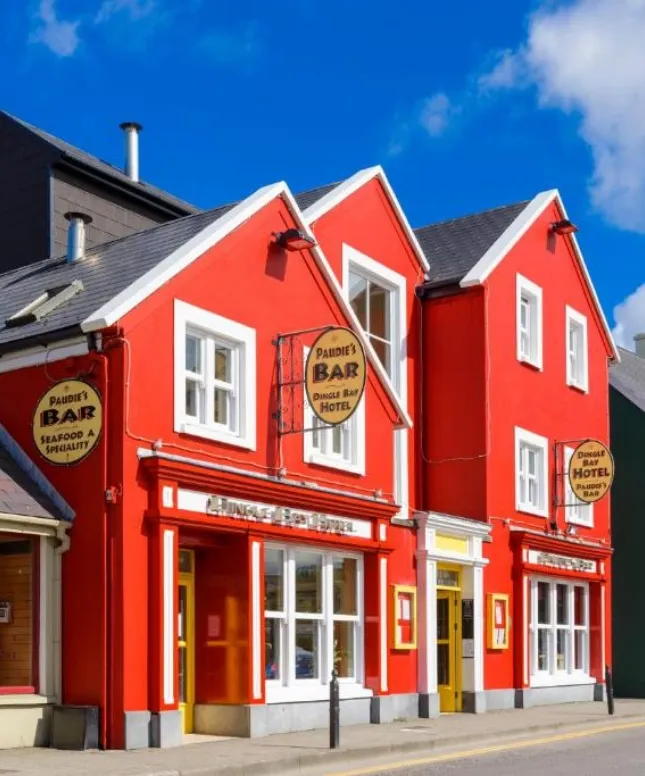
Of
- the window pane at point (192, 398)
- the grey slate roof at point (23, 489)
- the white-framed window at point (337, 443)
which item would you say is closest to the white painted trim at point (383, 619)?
the white-framed window at point (337, 443)

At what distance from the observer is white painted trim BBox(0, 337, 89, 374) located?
16.4 meters

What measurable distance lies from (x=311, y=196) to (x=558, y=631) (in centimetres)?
1067

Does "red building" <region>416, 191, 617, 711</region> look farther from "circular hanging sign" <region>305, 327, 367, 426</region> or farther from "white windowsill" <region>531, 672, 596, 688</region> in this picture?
"circular hanging sign" <region>305, 327, 367, 426</region>

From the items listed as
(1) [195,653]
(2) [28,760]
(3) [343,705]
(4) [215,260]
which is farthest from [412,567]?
(2) [28,760]

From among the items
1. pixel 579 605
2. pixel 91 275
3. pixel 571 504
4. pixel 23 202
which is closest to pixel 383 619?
pixel 91 275

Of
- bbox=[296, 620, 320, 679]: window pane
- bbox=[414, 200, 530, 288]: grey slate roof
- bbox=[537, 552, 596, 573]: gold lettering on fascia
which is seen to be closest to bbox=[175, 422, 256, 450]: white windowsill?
bbox=[296, 620, 320, 679]: window pane

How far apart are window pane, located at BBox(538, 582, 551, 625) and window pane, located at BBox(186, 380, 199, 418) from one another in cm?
1170

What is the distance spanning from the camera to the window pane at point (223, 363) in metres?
18.1

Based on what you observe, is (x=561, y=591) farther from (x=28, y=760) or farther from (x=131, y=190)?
(x=28, y=760)

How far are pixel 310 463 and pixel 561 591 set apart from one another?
1054 cm

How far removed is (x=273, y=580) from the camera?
18.5 metres

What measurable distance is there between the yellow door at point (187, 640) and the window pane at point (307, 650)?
177cm

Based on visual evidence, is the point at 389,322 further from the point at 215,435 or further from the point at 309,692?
the point at 309,692

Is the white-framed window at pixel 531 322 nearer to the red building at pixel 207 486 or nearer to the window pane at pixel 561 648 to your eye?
the window pane at pixel 561 648
